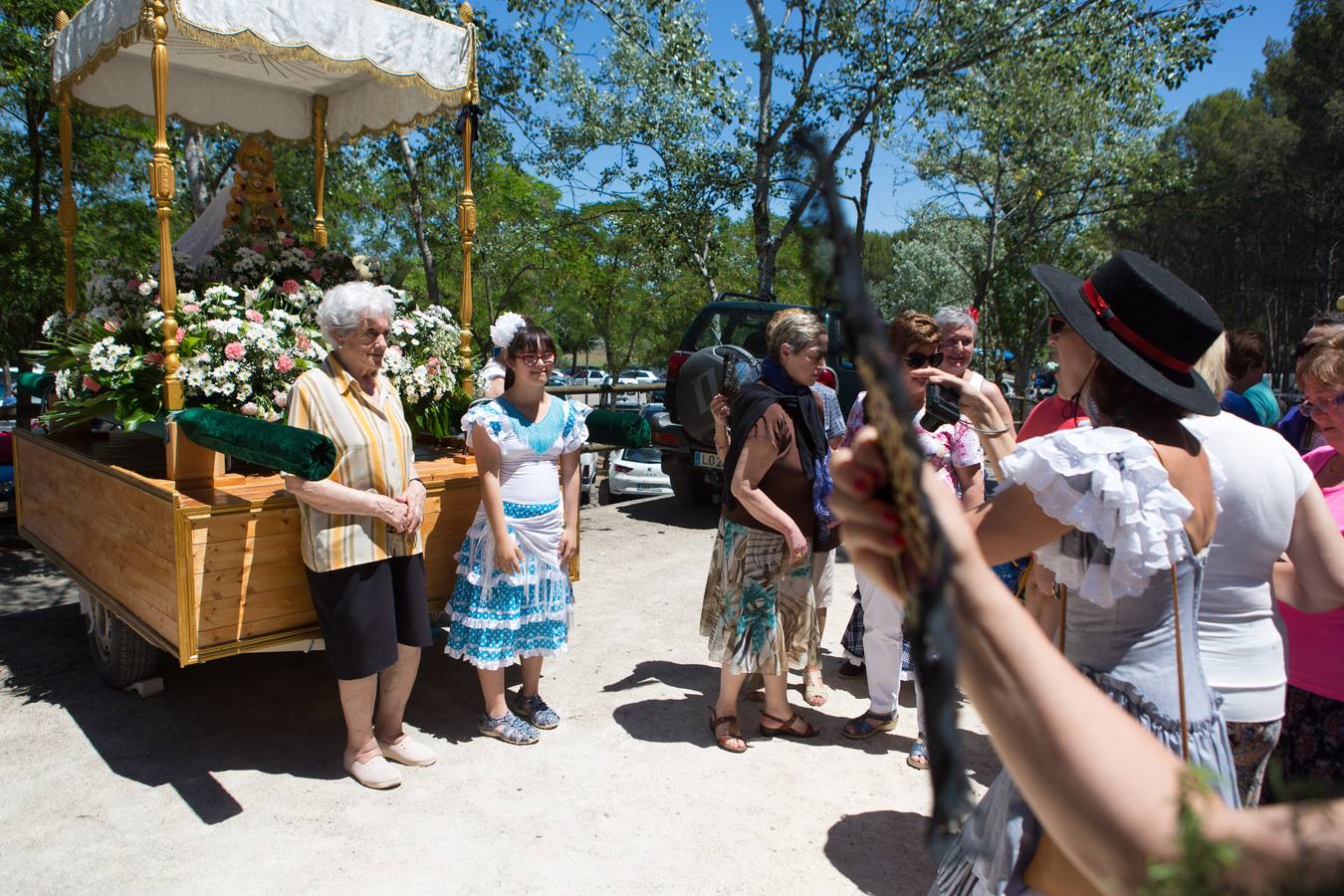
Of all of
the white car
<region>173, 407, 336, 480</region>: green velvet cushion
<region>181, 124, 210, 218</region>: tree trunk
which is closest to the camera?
<region>173, 407, 336, 480</region>: green velvet cushion

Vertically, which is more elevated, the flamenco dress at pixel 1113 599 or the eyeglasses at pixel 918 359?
the eyeglasses at pixel 918 359

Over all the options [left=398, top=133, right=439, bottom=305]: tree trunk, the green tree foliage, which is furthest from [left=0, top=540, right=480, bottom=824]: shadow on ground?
the green tree foliage

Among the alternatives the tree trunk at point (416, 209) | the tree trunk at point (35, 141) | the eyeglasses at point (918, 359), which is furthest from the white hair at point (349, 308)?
the tree trunk at point (35, 141)

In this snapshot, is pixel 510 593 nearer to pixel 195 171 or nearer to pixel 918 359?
pixel 918 359

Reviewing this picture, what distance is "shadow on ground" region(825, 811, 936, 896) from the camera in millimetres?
3105

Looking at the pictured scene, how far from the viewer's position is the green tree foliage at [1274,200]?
1120 inches

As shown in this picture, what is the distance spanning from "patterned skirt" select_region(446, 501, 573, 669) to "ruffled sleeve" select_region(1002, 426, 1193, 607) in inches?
107

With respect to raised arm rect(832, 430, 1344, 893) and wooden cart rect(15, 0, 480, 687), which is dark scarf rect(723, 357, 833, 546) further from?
raised arm rect(832, 430, 1344, 893)

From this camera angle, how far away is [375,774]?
3574mm

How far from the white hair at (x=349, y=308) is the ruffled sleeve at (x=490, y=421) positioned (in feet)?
1.94

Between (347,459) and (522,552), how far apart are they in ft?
2.99

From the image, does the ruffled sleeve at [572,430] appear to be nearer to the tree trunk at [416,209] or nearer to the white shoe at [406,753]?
the white shoe at [406,753]

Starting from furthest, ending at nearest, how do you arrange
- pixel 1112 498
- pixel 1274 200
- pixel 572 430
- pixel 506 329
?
1. pixel 1274 200
2. pixel 572 430
3. pixel 506 329
4. pixel 1112 498

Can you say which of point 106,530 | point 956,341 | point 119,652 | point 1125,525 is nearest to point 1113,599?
point 1125,525
